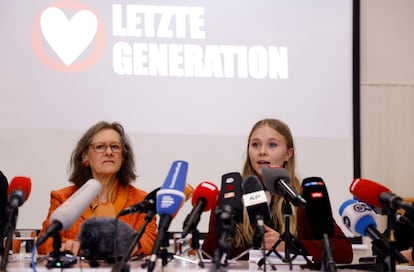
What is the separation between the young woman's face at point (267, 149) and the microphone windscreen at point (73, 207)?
1405 millimetres

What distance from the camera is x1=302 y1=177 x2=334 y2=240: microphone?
203 cm

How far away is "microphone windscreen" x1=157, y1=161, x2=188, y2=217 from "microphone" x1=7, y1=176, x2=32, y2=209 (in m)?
0.48

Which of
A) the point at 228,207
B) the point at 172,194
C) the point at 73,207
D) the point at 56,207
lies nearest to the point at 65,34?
the point at 56,207

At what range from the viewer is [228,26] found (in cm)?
475

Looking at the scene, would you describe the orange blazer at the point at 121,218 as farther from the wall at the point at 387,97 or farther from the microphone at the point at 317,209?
the wall at the point at 387,97

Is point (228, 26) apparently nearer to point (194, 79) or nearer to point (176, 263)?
point (194, 79)

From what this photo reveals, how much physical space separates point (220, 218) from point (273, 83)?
3.14 meters

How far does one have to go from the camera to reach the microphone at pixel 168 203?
1717mm

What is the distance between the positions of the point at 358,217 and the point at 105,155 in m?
1.97

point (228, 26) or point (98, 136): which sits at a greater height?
point (228, 26)

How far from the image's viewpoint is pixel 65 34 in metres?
4.57

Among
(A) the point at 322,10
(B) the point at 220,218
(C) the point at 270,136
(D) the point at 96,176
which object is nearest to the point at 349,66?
(A) the point at 322,10

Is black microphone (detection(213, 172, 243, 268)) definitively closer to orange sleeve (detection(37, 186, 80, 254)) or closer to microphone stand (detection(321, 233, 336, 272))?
microphone stand (detection(321, 233, 336, 272))

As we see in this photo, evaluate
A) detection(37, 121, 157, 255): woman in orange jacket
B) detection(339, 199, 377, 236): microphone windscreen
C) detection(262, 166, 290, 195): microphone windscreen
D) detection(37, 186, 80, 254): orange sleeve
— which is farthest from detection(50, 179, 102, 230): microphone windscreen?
detection(37, 121, 157, 255): woman in orange jacket
